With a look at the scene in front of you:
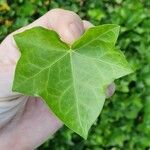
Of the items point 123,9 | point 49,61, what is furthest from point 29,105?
point 123,9

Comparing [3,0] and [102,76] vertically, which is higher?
[102,76]

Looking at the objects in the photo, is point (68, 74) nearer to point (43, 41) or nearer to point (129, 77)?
point (43, 41)

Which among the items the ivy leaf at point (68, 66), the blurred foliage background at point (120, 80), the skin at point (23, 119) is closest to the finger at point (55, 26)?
the skin at point (23, 119)

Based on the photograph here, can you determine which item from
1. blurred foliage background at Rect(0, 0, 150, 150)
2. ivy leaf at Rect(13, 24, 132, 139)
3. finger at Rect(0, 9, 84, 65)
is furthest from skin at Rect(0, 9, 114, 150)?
blurred foliage background at Rect(0, 0, 150, 150)

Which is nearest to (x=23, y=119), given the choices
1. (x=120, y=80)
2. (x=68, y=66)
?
(x=68, y=66)

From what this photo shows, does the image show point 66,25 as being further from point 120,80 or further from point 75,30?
point 120,80
